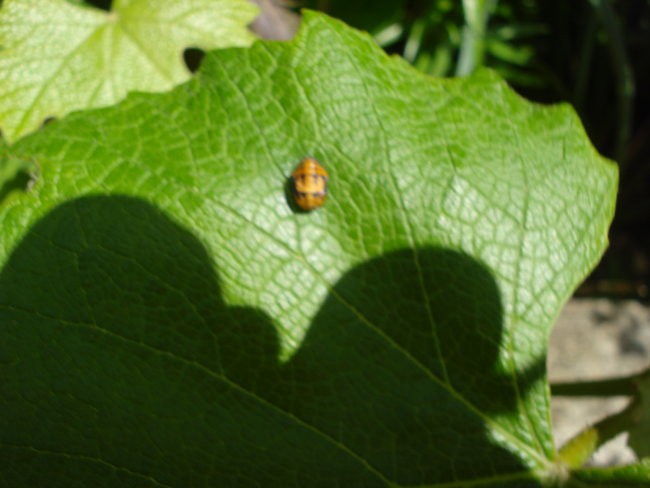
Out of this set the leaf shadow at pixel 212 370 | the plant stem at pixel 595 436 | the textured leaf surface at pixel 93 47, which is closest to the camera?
the leaf shadow at pixel 212 370

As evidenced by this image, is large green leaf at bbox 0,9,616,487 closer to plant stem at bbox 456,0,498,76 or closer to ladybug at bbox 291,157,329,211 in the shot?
ladybug at bbox 291,157,329,211

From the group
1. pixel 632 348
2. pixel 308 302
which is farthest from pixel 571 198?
pixel 632 348

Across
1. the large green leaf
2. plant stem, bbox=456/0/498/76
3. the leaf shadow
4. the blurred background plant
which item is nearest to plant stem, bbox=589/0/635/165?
the blurred background plant

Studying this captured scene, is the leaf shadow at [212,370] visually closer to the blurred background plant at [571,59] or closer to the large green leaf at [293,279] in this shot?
the large green leaf at [293,279]

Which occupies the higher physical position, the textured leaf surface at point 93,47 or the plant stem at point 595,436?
the textured leaf surface at point 93,47

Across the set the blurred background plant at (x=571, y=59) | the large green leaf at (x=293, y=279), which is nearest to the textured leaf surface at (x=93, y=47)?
the large green leaf at (x=293, y=279)

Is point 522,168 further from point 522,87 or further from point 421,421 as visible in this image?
point 522,87

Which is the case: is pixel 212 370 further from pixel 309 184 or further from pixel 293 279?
pixel 309 184
